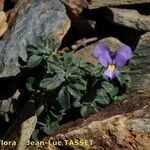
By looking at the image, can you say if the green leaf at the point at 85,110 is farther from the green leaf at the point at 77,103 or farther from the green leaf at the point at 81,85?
the green leaf at the point at 81,85

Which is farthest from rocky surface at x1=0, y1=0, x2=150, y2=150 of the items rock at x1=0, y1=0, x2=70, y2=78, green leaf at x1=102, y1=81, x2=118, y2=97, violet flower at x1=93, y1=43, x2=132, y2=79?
violet flower at x1=93, y1=43, x2=132, y2=79

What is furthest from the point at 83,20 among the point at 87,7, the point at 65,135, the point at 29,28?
the point at 65,135

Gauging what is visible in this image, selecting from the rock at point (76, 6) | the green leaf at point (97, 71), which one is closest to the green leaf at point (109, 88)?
the green leaf at point (97, 71)

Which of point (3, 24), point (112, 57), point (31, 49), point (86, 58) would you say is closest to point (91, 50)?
point (86, 58)

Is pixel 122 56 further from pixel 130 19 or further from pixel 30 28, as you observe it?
pixel 30 28

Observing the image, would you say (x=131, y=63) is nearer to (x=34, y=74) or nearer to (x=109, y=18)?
(x=109, y=18)

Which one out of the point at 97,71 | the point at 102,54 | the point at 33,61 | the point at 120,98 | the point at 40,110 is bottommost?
the point at 120,98
